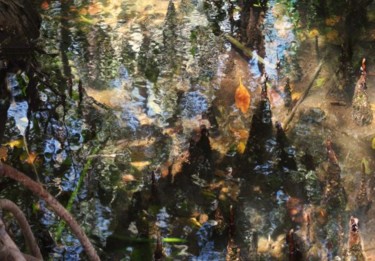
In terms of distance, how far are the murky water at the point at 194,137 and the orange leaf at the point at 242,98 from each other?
31 millimetres

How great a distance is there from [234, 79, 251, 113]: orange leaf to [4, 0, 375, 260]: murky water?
3cm

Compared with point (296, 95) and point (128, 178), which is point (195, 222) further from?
point (296, 95)

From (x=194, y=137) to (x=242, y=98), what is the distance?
1.56 feet

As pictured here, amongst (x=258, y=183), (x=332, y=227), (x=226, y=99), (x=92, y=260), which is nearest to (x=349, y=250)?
(x=332, y=227)

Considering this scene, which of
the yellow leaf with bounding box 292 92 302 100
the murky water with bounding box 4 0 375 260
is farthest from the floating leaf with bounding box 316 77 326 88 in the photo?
the yellow leaf with bounding box 292 92 302 100

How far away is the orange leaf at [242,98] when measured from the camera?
3.12 m

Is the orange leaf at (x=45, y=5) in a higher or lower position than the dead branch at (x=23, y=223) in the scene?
higher

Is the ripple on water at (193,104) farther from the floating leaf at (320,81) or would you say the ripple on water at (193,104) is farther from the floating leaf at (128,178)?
the floating leaf at (320,81)

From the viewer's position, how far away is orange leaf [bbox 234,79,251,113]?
123 inches

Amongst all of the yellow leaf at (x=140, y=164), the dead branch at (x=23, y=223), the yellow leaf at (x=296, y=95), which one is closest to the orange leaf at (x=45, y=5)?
the yellow leaf at (x=140, y=164)

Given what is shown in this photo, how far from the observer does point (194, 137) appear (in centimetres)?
289

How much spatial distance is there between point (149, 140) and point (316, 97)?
1.06 m

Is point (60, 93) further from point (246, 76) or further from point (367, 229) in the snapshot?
point (367, 229)

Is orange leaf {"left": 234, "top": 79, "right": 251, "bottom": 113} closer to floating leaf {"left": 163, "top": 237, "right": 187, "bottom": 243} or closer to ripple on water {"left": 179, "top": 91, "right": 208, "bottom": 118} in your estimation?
ripple on water {"left": 179, "top": 91, "right": 208, "bottom": 118}
